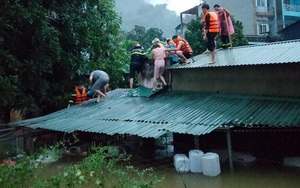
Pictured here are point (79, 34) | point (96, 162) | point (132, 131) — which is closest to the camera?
point (96, 162)

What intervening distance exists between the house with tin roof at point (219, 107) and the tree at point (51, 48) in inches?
116

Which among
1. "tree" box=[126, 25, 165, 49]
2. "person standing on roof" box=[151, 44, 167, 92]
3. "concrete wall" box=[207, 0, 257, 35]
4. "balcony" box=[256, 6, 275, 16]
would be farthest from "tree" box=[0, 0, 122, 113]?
"tree" box=[126, 25, 165, 49]

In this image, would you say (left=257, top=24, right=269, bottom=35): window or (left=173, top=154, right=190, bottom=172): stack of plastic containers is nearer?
(left=173, top=154, right=190, bottom=172): stack of plastic containers

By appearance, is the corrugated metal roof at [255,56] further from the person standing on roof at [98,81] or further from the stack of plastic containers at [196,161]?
the stack of plastic containers at [196,161]

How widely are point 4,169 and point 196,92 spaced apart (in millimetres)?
6669

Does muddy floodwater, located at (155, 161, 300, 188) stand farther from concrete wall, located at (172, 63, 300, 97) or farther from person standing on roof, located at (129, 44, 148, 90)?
person standing on roof, located at (129, 44, 148, 90)

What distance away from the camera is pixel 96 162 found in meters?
4.79

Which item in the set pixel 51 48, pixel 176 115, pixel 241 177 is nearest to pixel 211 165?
pixel 241 177

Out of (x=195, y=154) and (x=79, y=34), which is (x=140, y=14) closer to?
(x=79, y=34)

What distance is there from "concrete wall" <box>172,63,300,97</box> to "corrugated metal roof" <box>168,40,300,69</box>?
0.64ft

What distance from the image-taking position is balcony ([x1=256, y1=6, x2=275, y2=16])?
87.8ft

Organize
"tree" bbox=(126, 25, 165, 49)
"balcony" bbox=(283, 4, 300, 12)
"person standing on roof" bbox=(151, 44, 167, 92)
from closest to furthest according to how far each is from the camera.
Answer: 1. "person standing on roof" bbox=(151, 44, 167, 92)
2. "balcony" bbox=(283, 4, 300, 12)
3. "tree" bbox=(126, 25, 165, 49)

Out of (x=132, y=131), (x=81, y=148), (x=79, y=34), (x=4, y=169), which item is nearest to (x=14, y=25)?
(x=79, y=34)

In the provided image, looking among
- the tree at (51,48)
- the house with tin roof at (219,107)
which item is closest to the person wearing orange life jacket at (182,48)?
the house with tin roof at (219,107)
